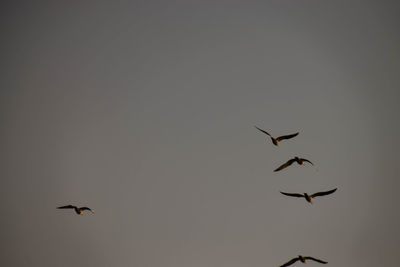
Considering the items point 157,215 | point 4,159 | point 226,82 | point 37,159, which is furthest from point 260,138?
point 4,159

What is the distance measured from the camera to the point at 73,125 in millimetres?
9445

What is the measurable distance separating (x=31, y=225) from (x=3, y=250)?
0.88m

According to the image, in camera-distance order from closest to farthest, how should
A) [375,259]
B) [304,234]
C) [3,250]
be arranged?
[375,259] → [304,234] → [3,250]

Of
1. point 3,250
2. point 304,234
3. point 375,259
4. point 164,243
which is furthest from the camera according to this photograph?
point 3,250

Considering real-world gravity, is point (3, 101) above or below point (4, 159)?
above

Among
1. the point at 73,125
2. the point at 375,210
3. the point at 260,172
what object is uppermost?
the point at 73,125

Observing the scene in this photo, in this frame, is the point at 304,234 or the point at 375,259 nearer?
the point at 375,259

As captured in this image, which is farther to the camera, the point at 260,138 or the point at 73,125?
the point at 73,125

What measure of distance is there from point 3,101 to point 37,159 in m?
1.45

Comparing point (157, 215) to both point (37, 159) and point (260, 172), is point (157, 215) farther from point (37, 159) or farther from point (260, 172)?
point (37, 159)

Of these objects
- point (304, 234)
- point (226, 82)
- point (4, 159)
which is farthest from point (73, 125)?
point (304, 234)

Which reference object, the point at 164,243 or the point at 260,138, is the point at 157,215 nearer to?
the point at 164,243

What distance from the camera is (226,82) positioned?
8.80 metres

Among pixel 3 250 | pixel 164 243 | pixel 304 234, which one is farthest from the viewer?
pixel 3 250
